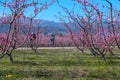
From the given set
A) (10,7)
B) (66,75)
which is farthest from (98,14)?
(66,75)

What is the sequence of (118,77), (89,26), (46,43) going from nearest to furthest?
(118,77) < (89,26) < (46,43)

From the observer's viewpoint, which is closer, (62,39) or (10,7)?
(10,7)

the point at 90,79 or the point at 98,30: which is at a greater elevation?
the point at 98,30

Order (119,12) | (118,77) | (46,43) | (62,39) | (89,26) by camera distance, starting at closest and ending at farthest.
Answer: (118,77)
(119,12)
(89,26)
(46,43)
(62,39)

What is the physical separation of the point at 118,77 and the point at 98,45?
8.86 meters

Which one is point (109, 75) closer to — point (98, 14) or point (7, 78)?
point (7, 78)

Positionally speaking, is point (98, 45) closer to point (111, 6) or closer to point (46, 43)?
point (111, 6)

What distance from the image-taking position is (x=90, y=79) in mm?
11188

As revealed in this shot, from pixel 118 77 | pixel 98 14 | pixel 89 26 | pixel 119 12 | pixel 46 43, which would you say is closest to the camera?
pixel 118 77

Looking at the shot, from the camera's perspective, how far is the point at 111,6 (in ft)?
47.3

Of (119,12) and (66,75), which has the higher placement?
(119,12)

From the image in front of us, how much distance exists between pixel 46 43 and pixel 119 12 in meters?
56.1

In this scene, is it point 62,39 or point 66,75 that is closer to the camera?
point 66,75

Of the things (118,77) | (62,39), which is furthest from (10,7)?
(62,39)
